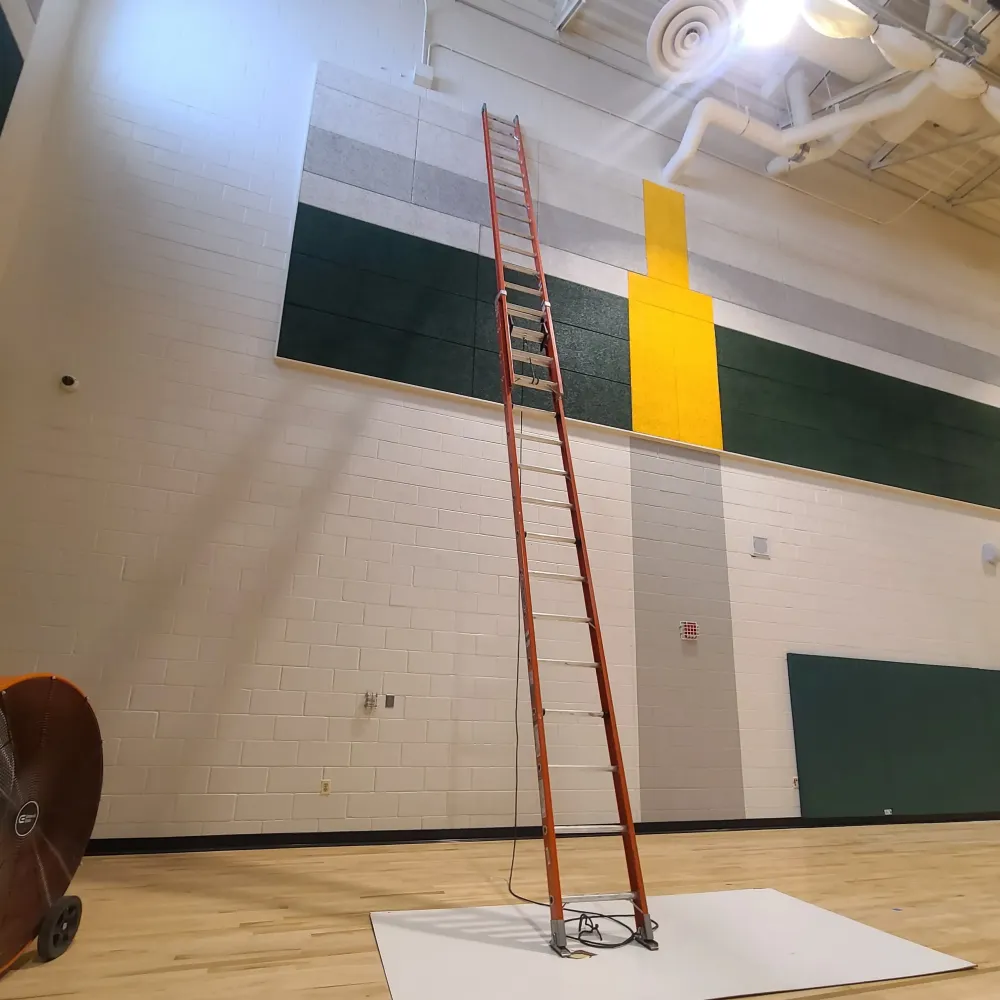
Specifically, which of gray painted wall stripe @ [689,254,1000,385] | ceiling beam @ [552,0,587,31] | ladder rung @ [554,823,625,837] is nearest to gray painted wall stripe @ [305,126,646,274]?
gray painted wall stripe @ [689,254,1000,385]

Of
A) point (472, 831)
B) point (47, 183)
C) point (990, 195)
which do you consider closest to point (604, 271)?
point (47, 183)

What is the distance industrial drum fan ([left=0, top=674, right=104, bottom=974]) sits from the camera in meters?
1.61

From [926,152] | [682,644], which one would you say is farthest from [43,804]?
[926,152]

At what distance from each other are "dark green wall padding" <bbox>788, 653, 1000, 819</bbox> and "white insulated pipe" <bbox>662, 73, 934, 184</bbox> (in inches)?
168

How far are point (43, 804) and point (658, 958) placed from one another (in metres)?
1.86

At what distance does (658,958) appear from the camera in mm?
1914

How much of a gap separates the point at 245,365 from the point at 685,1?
3929 millimetres

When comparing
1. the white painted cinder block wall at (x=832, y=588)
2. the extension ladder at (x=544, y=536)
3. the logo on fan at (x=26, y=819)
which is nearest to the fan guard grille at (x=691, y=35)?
the extension ladder at (x=544, y=536)

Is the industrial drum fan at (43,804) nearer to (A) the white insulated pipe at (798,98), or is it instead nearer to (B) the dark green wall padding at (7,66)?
(B) the dark green wall padding at (7,66)

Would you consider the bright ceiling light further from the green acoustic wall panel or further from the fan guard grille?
the green acoustic wall panel

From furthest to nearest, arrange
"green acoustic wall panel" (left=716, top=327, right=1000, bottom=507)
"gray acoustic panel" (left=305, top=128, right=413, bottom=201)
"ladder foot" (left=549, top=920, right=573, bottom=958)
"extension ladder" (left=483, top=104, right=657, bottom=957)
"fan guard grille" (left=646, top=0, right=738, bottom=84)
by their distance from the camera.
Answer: "green acoustic wall panel" (left=716, top=327, right=1000, bottom=507) → "fan guard grille" (left=646, top=0, right=738, bottom=84) → "gray acoustic panel" (left=305, top=128, right=413, bottom=201) → "extension ladder" (left=483, top=104, right=657, bottom=957) → "ladder foot" (left=549, top=920, right=573, bottom=958)

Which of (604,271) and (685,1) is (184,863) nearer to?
(604,271)

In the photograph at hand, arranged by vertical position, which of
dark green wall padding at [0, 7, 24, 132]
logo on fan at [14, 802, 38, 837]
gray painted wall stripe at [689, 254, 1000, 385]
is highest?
gray painted wall stripe at [689, 254, 1000, 385]

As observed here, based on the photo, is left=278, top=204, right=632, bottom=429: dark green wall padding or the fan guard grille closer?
left=278, top=204, right=632, bottom=429: dark green wall padding
